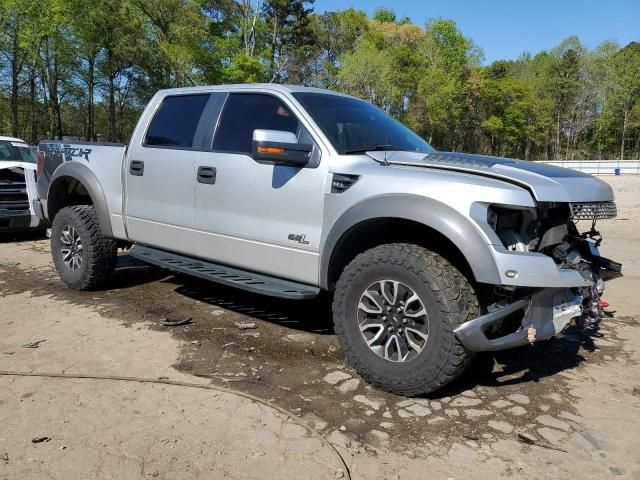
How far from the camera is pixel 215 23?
35938mm

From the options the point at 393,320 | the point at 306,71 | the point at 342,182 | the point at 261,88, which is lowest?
the point at 393,320

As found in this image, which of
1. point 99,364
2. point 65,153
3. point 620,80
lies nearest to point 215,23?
point 65,153

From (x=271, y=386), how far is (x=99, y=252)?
2.86 m

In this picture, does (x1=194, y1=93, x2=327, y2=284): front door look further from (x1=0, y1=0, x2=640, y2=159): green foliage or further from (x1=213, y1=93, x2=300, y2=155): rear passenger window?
(x1=0, y1=0, x2=640, y2=159): green foliage

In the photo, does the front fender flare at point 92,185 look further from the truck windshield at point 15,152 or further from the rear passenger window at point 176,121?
the truck windshield at point 15,152

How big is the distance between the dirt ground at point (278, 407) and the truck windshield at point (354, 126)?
1596mm

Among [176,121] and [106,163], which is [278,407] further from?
[106,163]

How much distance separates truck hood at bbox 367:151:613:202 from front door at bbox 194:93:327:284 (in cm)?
60

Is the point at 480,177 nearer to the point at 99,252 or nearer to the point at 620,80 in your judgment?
the point at 99,252

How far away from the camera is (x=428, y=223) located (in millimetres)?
3072

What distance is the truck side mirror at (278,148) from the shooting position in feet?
11.5

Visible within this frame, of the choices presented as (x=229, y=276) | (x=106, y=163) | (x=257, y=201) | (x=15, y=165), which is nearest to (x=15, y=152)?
(x=15, y=165)

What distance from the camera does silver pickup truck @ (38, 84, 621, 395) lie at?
300cm

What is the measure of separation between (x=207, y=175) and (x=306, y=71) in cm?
4039
